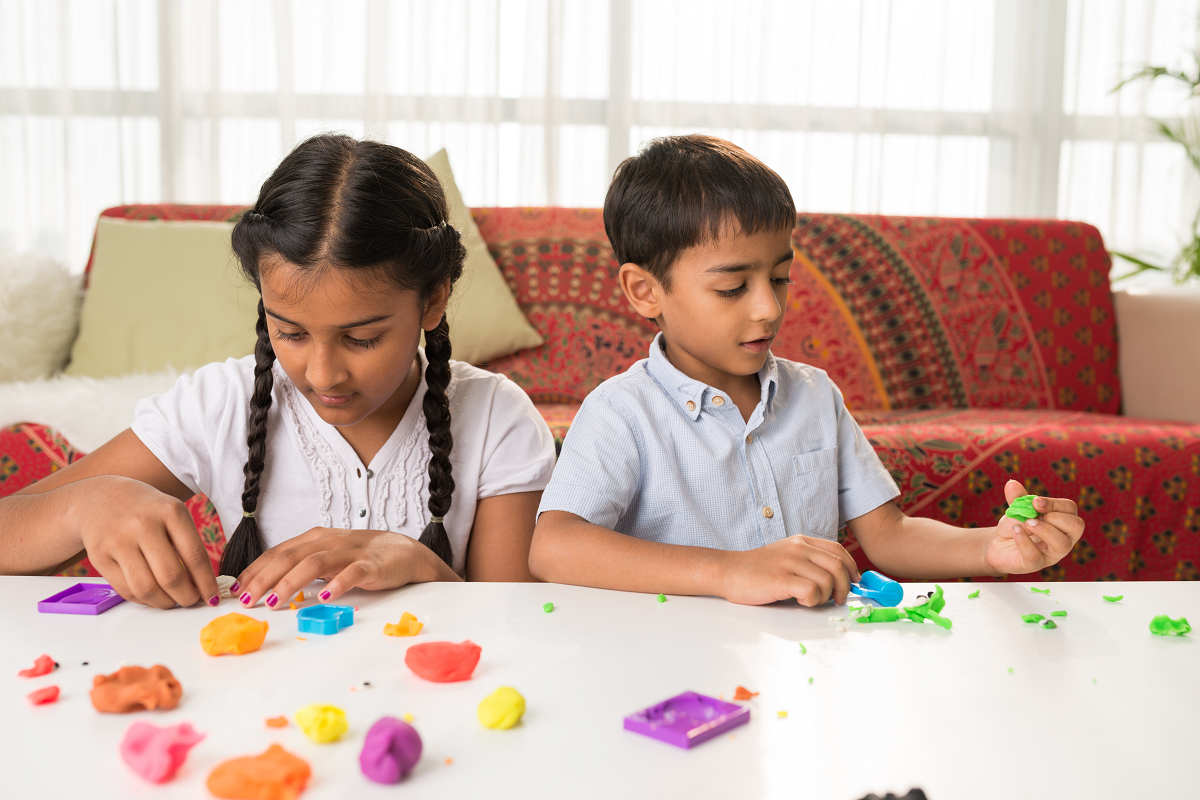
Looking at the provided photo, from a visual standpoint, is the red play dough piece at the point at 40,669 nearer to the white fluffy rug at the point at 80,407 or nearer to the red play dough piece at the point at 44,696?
the red play dough piece at the point at 44,696

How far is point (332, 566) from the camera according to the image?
719 millimetres

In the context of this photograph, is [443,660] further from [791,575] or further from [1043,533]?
[1043,533]

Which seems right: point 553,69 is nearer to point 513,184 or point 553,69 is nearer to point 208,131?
point 513,184

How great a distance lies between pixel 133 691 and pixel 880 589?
50 cm

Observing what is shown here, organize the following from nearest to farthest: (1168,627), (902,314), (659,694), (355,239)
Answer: (659,694) → (1168,627) → (355,239) → (902,314)

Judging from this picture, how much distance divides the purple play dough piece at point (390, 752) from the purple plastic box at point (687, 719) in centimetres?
11

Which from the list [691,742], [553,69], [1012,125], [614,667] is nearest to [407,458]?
[614,667]

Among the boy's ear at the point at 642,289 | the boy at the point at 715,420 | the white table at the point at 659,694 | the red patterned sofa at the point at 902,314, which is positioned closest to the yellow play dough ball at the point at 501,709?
the white table at the point at 659,694

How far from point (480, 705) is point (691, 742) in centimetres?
11

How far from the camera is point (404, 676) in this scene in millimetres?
520

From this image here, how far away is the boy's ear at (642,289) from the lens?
108 centimetres

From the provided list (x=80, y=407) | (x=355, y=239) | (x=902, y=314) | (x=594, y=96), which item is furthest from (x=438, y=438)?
(x=594, y=96)

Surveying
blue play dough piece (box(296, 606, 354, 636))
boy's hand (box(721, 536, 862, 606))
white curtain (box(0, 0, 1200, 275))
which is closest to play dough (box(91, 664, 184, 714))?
blue play dough piece (box(296, 606, 354, 636))

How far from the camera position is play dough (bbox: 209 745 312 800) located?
0.38 meters
